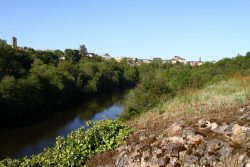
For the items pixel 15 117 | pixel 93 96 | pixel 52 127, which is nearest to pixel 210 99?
pixel 52 127

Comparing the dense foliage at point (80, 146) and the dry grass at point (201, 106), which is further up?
the dry grass at point (201, 106)

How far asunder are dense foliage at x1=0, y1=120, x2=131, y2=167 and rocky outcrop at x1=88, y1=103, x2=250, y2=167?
102cm

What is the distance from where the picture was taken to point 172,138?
958 centimetres

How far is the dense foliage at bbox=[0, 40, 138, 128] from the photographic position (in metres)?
51.7

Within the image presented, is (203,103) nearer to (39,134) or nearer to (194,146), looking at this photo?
(194,146)

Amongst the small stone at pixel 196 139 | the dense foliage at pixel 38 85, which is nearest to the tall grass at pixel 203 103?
the small stone at pixel 196 139

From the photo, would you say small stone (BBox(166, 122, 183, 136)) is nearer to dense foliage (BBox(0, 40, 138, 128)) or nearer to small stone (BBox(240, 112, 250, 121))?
small stone (BBox(240, 112, 250, 121))

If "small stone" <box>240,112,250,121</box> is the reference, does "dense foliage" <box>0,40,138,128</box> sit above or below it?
below

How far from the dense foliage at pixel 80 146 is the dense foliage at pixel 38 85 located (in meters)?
40.0

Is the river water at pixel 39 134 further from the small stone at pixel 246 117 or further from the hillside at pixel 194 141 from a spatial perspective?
the small stone at pixel 246 117

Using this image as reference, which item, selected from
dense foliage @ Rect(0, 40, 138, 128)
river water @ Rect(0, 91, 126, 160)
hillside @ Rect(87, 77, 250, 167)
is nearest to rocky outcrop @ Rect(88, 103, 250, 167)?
hillside @ Rect(87, 77, 250, 167)

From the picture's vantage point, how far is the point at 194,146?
354 inches

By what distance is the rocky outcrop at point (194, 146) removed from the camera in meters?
8.41

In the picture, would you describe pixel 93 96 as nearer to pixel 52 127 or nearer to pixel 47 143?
pixel 52 127
